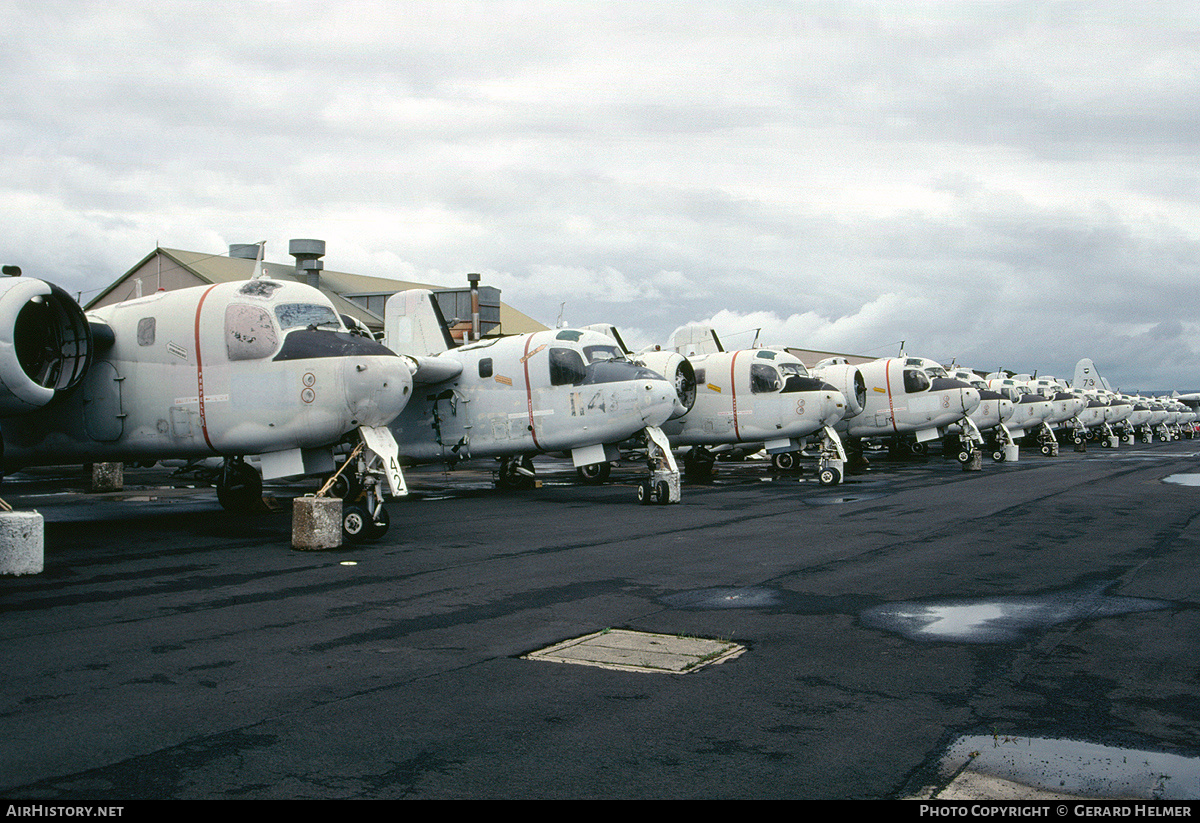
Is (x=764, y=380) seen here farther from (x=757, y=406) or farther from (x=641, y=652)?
(x=641, y=652)

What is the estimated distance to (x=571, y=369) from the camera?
69.1 feet

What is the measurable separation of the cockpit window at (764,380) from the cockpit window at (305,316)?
1411 cm

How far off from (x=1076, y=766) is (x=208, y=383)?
13.7 metres

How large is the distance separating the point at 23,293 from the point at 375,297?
132 ft

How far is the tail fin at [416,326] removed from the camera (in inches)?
1003

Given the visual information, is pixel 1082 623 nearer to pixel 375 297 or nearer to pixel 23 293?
pixel 23 293

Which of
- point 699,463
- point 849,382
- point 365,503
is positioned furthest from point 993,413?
point 365,503

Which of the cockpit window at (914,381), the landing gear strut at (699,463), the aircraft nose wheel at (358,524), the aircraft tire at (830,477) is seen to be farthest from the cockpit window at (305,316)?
the cockpit window at (914,381)

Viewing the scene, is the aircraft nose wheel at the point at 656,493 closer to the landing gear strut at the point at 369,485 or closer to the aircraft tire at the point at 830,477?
the landing gear strut at the point at 369,485

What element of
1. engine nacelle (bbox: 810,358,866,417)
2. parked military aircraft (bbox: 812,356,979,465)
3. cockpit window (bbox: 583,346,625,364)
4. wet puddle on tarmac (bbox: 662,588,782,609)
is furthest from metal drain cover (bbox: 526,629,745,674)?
parked military aircraft (bbox: 812,356,979,465)

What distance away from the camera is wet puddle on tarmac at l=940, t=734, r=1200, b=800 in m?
4.53

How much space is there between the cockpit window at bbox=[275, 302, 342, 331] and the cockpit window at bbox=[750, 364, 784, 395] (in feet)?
46.3

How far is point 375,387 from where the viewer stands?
571 inches

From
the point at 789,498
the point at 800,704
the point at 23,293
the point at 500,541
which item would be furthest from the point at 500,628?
the point at 789,498
